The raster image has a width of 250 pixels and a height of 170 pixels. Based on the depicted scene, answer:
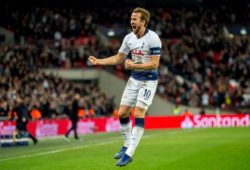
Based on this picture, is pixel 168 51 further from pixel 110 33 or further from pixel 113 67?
pixel 110 33

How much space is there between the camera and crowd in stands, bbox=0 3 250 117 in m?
43.3

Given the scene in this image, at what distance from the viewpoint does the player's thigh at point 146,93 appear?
13.1m

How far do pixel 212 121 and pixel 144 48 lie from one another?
30.3 m

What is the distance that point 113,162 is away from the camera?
49.9 feet

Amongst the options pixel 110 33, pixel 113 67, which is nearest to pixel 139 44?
pixel 113 67

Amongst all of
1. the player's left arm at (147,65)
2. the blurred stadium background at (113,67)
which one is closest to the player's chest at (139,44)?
the player's left arm at (147,65)

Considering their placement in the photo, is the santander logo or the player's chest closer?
the player's chest

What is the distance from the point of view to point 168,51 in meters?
47.9

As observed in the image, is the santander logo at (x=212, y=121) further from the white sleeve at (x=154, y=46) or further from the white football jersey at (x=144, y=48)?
the white sleeve at (x=154, y=46)

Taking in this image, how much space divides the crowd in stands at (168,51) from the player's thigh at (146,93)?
84.4 feet

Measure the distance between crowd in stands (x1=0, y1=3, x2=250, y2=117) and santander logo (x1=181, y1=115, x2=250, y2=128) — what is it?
189 centimetres

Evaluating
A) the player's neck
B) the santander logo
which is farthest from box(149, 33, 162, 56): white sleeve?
the santander logo

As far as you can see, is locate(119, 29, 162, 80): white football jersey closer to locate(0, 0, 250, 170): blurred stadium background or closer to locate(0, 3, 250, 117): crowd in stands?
locate(0, 0, 250, 170): blurred stadium background

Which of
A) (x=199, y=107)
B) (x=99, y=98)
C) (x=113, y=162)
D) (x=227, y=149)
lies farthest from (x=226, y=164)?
(x=199, y=107)
